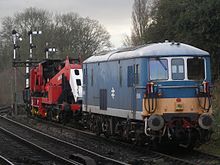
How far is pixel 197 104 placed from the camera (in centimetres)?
1559

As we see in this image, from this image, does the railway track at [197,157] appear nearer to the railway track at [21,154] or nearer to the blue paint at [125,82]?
the blue paint at [125,82]

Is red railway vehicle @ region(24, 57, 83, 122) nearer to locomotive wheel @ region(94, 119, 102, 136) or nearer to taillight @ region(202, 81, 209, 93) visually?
locomotive wheel @ region(94, 119, 102, 136)

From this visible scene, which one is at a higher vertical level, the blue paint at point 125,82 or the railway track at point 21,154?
the blue paint at point 125,82

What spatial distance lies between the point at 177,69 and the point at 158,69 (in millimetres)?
557

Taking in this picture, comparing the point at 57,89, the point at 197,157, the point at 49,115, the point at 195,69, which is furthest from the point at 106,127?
the point at 49,115

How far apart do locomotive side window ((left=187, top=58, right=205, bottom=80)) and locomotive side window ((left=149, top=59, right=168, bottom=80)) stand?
2.34 feet

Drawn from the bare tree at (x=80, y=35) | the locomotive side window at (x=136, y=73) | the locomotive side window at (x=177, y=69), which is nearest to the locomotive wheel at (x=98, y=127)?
the locomotive side window at (x=136, y=73)

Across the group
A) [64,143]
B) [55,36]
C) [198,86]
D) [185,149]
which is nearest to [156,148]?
[185,149]

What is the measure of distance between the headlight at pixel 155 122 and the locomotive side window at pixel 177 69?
1347mm

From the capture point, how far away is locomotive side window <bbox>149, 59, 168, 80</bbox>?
15.6 m

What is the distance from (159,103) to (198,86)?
49.3 inches

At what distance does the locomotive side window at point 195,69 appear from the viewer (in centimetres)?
1577

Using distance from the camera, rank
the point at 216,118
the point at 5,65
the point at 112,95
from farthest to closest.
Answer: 1. the point at 5,65
2. the point at 216,118
3. the point at 112,95

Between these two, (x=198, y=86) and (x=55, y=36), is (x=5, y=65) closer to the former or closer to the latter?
(x=55, y=36)
